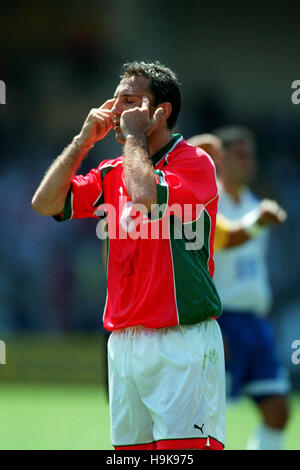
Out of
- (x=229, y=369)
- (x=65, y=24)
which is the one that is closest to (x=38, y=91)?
(x=65, y=24)

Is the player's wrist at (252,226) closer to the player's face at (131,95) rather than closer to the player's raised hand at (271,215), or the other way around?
the player's raised hand at (271,215)

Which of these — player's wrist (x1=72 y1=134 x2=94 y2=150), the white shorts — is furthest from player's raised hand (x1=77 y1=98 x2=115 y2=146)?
the white shorts

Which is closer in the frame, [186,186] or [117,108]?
[186,186]

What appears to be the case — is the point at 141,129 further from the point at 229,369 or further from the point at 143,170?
the point at 229,369

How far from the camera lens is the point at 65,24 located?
1520 centimetres

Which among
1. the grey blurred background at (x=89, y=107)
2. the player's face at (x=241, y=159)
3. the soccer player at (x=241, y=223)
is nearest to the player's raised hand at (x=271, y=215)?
the soccer player at (x=241, y=223)

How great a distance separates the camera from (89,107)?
1442 centimetres

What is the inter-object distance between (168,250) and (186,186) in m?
0.30

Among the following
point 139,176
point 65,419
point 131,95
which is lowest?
point 65,419

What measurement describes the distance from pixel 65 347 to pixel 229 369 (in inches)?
219

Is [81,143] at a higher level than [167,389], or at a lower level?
higher

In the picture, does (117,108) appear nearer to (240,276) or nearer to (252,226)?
(252,226)

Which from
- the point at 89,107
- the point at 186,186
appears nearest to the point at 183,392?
the point at 186,186

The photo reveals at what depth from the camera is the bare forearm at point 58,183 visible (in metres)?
3.80
